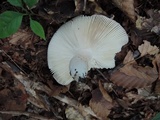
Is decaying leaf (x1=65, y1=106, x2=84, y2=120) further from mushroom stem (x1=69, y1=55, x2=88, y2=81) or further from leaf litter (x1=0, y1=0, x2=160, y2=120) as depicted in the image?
mushroom stem (x1=69, y1=55, x2=88, y2=81)

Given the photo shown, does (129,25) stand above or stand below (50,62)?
above

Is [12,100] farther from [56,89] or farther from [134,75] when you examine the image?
[134,75]

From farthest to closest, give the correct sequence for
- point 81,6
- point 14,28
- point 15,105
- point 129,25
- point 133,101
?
point 15,105 → point 133,101 → point 129,25 → point 81,6 → point 14,28

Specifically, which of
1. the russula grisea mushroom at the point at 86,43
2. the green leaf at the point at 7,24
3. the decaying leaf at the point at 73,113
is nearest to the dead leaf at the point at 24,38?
the russula grisea mushroom at the point at 86,43

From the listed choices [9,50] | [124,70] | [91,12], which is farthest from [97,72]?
[9,50]

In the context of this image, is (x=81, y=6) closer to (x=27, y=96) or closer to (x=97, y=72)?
(x=97, y=72)

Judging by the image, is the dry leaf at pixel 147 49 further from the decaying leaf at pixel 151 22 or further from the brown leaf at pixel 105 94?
the brown leaf at pixel 105 94
